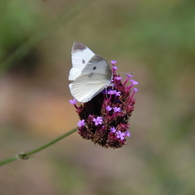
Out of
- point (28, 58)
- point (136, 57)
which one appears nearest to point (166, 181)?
point (136, 57)

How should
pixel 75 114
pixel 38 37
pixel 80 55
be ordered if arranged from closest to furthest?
pixel 80 55 < pixel 38 37 < pixel 75 114

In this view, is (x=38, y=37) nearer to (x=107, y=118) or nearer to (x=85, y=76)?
(x=85, y=76)

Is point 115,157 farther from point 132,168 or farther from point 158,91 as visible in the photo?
point 158,91

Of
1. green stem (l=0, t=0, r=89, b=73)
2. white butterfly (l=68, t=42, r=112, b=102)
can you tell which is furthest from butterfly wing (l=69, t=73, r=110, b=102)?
green stem (l=0, t=0, r=89, b=73)

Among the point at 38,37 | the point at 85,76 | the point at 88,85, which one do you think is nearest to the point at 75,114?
the point at 38,37

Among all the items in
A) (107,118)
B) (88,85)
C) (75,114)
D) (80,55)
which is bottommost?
(107,118)

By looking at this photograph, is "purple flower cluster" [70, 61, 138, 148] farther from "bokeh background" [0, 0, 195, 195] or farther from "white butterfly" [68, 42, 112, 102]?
"bokeh background" [0, 0, 195, 195]

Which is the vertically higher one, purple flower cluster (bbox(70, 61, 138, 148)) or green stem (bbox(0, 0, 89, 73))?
green stem (bbox(0, 0, 89, 73))
